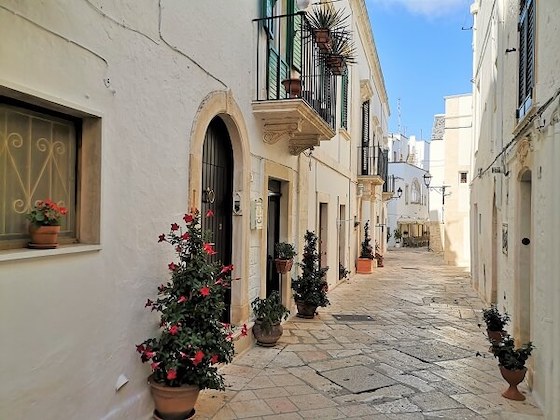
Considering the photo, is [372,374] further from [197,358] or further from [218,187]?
[218,187]

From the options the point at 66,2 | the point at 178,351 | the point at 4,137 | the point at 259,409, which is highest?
the point at 66,2

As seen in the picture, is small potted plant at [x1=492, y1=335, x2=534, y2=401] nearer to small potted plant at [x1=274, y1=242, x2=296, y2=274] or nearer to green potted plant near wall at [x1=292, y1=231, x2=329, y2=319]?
small potted plant at [x1=274, y1=242, x2=296, y2=274]

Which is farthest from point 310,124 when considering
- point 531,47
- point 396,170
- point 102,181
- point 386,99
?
point 396,170

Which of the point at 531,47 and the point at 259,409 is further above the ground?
the point at 531,47

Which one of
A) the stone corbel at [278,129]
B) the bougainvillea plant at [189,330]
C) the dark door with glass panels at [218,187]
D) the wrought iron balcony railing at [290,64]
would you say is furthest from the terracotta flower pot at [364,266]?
the bougainvillea plant at [189,330]

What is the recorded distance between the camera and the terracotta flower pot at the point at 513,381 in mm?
4578

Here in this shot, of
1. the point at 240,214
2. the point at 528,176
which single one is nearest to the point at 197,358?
the point at 240,214

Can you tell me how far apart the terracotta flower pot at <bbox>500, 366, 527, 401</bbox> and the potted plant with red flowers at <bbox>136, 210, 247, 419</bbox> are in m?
2.96

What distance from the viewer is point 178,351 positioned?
A: 349cm

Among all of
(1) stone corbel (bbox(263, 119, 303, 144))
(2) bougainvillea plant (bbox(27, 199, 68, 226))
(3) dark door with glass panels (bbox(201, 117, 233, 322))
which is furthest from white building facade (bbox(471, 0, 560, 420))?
(2) bougainvillea plant (bbox(27, 199, 68, 226))

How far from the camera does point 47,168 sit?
287 cm

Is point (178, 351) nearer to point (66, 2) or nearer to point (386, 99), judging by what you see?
point (66, 2)

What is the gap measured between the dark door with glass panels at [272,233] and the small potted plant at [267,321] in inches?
57.7

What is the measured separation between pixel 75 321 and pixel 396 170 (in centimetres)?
3502
